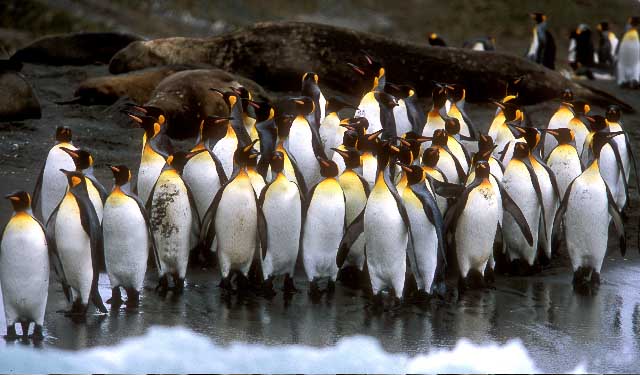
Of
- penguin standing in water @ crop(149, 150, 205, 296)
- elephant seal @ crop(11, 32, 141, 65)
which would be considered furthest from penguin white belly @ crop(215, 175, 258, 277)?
elephant seal @ crop(11, 32, 141, 65)

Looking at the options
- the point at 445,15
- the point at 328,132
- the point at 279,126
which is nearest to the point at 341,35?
the point at 328,132

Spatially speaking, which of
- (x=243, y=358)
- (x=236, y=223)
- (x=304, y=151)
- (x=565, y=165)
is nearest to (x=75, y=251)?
(x=236, y=223)

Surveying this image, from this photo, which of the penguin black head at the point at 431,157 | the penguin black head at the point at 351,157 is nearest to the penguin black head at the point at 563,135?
the penguin black head at the point at 431,157

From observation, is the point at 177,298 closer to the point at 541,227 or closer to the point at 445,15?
the point at 541,227

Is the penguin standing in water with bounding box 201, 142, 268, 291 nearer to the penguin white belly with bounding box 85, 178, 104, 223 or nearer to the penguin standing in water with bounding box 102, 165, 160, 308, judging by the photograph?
the penguin standing in water with bounding box 102, 165, 160, 308

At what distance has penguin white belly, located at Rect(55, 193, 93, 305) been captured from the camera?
584 centimetres

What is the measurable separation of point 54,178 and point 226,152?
125 centimetres

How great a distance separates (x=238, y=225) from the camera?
6469 mm

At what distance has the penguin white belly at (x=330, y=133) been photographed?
326 inches

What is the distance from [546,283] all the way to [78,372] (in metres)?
3.29

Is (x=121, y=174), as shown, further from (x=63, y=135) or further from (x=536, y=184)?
(x=536, y=184)

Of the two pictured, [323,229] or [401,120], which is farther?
[401,120]

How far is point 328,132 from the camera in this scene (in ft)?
27.4

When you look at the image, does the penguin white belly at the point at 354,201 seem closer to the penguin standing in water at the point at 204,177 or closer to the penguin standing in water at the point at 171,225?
the penguin standing in water at the point at 204,177
